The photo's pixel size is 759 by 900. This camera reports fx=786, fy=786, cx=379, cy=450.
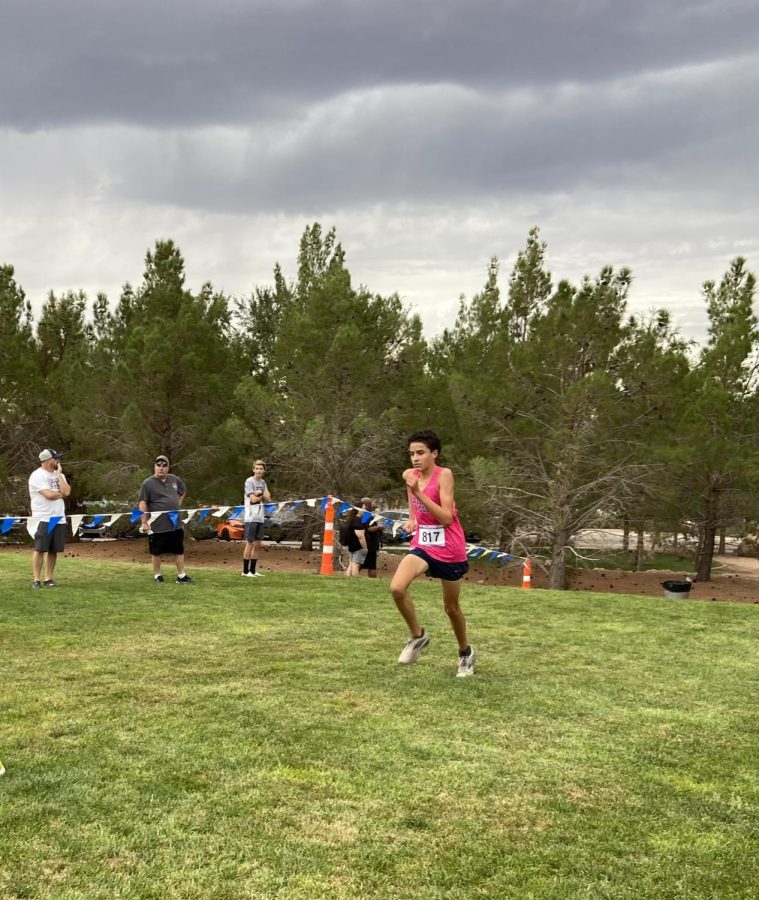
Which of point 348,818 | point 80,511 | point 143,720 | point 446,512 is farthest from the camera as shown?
point 80,511

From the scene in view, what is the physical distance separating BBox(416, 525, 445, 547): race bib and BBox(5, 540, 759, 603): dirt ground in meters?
15.4

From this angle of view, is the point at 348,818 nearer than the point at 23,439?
Yes

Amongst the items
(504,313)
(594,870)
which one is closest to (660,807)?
(594,870)

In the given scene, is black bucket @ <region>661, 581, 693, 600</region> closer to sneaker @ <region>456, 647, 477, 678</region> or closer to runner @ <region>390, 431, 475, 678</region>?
sneaker @ <region>456, 647, 477, 678</region>

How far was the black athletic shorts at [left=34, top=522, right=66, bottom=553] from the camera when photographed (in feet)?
30.1

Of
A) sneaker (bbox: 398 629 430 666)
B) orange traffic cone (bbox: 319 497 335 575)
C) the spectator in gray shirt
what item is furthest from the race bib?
orange traffic cone (bbox: 319 497 335 575)

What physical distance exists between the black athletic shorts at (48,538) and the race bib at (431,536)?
5.44m

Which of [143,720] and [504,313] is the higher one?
[504,313]

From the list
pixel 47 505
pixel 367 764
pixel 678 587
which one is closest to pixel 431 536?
pixel 367 764

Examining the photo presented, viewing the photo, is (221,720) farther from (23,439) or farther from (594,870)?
(23,439)

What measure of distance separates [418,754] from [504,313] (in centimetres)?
1913

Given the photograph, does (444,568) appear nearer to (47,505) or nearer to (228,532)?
(47,505)

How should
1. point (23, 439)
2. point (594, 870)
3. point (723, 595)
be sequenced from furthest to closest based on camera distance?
1. point (23, 439)
2. point (723, 595)
3. point (594, 870)

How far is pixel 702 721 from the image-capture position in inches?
182
